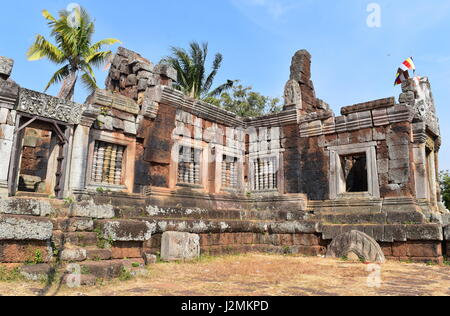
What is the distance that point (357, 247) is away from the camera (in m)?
8.44

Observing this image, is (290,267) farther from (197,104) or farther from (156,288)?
(197,104)

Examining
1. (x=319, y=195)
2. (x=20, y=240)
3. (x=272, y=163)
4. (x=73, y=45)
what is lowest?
(x=20, y=240)

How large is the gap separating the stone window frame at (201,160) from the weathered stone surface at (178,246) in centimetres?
252

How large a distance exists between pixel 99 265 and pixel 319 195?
7.14m

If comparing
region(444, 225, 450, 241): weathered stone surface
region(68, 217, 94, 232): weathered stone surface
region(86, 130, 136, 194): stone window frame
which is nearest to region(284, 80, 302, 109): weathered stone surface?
region(86, 130, 136, 194): stone window frame

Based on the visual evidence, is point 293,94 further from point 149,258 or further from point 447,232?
point 149,258

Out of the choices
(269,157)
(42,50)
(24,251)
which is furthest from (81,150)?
(42,50)

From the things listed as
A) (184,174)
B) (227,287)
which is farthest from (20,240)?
(184,174)

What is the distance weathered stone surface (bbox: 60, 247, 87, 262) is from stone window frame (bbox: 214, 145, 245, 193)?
19.7ft

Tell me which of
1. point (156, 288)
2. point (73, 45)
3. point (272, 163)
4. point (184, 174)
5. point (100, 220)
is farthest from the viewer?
point (73, 45)

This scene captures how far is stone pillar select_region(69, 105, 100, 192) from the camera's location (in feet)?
28.8

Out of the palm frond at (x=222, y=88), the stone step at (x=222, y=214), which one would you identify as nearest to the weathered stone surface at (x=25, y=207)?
the stone step at (x=222, y=214)

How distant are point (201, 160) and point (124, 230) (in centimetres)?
497

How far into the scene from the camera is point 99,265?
18.2 feet
